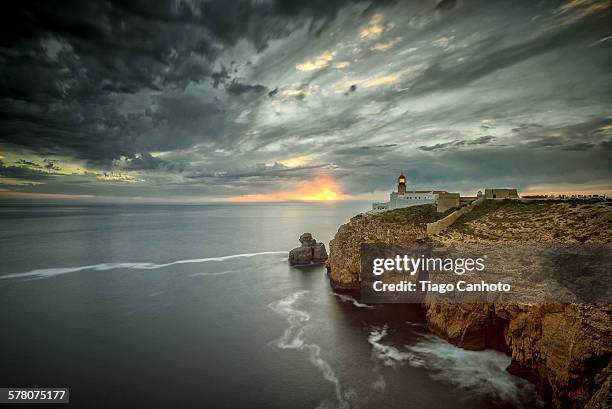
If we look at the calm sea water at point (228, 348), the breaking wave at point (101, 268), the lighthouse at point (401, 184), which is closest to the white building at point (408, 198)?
the lighthouse at point (401, 184)

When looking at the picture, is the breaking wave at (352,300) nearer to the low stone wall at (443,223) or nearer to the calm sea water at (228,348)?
the calm sea water at (228,348)

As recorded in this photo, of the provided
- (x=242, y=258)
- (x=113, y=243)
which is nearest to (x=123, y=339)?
(x=242, y=258)

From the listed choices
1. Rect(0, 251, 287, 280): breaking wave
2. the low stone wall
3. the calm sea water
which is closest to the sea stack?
the calm sea water

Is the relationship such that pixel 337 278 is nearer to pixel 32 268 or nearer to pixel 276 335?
pixel 276 335

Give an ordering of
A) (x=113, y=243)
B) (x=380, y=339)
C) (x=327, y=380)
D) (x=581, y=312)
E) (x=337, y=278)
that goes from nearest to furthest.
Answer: (x=581, y=312), (x=327, y=380), (x=380, y=339), (x=337, y=278), (x=113, y=243)

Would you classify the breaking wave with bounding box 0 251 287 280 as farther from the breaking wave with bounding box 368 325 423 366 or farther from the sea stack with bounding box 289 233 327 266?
the breaking wave with bounding box 368 325 423 366
